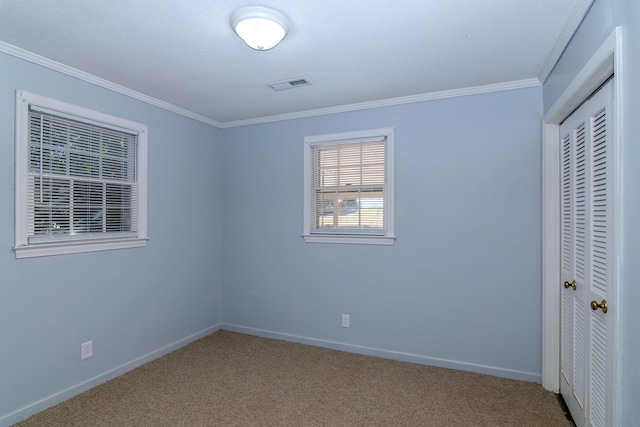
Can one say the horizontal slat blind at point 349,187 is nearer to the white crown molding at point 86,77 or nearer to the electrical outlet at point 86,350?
the white crown molding at point 86,77

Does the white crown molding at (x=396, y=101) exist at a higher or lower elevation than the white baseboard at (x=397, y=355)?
higher

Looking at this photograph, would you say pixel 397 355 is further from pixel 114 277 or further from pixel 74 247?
pixel 74 247

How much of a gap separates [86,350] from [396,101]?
340 centimetres

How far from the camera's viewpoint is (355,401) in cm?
256

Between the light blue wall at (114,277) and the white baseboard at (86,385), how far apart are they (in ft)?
0.07

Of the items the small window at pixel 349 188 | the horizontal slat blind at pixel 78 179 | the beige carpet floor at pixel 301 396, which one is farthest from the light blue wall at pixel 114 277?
the small window at pixel 349 188

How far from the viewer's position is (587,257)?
1996 millimetres

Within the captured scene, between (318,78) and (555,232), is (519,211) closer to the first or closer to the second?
(555,232)

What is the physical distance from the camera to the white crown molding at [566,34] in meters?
1.81

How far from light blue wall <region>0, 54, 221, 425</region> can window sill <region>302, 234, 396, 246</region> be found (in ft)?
4.06

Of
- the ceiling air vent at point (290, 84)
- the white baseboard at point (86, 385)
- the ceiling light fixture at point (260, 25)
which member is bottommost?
the white baseboard at point (86, 385)

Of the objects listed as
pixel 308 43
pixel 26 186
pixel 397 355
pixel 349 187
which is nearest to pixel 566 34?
pixel 308 43


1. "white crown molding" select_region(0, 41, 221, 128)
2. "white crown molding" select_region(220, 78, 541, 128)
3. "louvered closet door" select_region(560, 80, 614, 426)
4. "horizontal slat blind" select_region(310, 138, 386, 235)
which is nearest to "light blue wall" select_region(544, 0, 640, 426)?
"louvered closet door" select_region(560, 80, 614, 426)

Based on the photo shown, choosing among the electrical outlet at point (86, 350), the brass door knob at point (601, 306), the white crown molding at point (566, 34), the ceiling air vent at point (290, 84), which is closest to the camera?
the brass door knob at point (601, 306)
